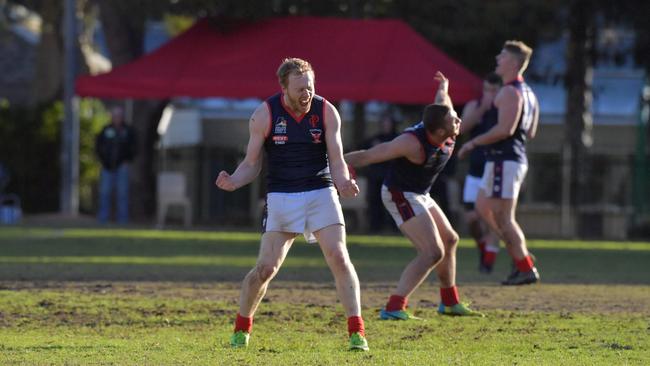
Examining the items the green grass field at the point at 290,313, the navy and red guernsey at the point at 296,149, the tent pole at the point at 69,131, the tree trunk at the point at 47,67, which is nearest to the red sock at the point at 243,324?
the green grass field at the point at 290,313

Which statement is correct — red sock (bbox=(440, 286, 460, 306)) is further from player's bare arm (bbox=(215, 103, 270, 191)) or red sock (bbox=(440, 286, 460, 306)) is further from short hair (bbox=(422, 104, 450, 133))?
player's bare arm (bbox=(215, 103, 270, 191))

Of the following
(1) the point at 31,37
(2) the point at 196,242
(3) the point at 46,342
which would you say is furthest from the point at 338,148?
(1) the point at 31,37

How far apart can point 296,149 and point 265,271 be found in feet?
2.60

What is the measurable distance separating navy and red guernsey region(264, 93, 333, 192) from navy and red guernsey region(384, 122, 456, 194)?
5.57 ft

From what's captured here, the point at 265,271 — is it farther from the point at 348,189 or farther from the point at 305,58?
the point at 305,58

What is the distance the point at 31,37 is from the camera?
48219 mm

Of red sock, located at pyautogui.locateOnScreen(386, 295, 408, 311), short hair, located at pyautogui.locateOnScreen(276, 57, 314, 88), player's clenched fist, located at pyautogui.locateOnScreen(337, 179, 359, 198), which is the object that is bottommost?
red sock, located at pyautogui.locateOnScreen(386, 295, 408, 311)

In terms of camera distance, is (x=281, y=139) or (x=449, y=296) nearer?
(x=281, y=139)

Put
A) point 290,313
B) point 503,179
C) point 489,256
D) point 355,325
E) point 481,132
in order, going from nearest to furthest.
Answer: point 355,325 < point 290,313 < point 503,179 < point 481,132 < point 489,256

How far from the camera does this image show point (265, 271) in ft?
30.6

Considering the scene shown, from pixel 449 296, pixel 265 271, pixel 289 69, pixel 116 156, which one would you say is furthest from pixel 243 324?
pixel 116 156

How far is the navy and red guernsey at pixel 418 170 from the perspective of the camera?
10.9 meters

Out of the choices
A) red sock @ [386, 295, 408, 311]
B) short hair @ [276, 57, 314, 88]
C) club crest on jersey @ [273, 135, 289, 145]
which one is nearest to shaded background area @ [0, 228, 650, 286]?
red sock @ [386, 295, 408, 311]

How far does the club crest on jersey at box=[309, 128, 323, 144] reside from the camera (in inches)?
363
